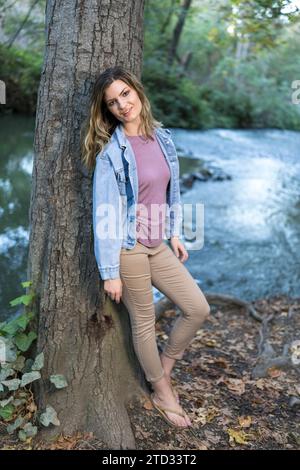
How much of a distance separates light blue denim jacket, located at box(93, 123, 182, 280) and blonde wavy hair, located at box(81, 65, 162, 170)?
6 cm

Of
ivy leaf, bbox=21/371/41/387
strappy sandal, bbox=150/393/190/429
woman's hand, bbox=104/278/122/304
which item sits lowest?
strappy sandal, bbox=150/393/190/429

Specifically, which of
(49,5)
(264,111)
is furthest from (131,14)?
(264,111)

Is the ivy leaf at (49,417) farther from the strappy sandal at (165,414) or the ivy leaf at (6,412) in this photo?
the strappy sandal at (165,414)

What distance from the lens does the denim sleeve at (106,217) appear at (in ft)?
8.23

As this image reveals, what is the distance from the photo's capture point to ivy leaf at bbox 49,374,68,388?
277 cm

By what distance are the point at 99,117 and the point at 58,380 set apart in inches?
57.2

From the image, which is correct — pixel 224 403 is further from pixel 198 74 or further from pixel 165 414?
pixel 198 74

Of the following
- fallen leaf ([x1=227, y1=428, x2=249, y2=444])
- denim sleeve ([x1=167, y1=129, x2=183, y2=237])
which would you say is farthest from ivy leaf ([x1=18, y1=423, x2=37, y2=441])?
denim sleeve ([x1=167, y1=129, x2=183, y2=237])

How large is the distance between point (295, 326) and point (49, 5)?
3.61 meters

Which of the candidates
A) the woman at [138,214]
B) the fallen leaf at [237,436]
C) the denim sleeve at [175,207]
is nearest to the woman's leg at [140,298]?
the woman at [138,214]

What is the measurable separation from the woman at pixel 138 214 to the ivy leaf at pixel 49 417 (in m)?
0.57

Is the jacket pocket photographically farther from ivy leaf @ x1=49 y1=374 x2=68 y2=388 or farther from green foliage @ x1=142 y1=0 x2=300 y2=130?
green foliage @ x1=142 y1=0 x2=300 y2=130

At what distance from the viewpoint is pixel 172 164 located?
2.81 meters

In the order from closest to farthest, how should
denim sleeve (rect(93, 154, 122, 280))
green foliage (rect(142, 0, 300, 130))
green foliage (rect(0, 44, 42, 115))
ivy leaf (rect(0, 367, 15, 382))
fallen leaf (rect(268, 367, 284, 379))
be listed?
denim sleeve (rect(93, 154, 122, 280)) < ivy leaf (rect(0, 367, 15, 382)) < fallen leaf (rect(268, 367, 284, 379)) < green foliage (rect(0, 44, 42, 115)) < green foliage (rect(142, 0, 300, 130))
